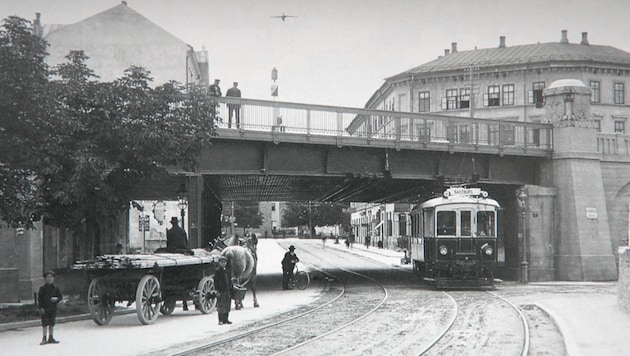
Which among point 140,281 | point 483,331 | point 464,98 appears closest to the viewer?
point 483,331

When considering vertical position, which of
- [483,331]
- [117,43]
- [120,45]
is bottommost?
[483,331]

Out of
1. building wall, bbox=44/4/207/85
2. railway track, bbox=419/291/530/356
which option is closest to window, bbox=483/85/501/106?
building wall, bbox=44/4/207/85

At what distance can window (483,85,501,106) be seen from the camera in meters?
72.8

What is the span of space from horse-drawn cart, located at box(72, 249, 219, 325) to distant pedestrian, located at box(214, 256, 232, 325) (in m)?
1.09

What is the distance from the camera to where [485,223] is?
89.7 feet

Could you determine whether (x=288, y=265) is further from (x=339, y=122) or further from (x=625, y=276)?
(x=625, y=276)

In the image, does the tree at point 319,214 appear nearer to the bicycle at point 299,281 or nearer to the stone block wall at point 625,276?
the bicycle at point 299,281

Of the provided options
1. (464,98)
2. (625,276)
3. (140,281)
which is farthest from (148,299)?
(464,98)

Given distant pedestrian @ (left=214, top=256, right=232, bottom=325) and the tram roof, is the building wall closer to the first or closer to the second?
the tram roof

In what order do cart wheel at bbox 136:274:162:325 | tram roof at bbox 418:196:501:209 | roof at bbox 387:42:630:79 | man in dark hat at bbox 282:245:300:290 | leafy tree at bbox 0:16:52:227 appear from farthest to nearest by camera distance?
1. roof at bbox 387:42:630:79
2. man in dark hat at bbox 282:245:300:290
3. tram roof at bbox 418:196:501:209
4. leafy tree at bbox 0:16:52:227
5. cart wheel at bbox 136:274:162:325

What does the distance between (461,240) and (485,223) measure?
3.90 ft

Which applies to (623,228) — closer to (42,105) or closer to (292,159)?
(292,159)

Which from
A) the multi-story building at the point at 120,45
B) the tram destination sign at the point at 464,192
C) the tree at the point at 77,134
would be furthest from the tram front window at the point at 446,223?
the multi-story building at the point at 120,45

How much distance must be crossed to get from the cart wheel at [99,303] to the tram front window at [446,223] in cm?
1351
